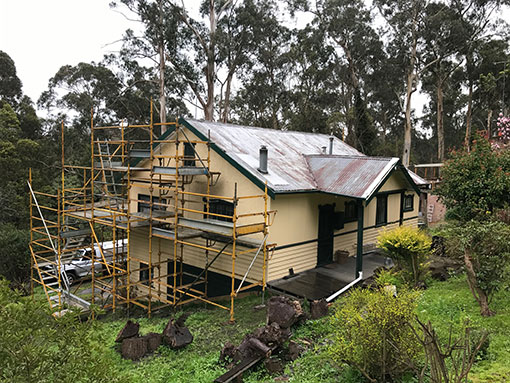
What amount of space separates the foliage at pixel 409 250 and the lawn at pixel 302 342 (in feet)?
1.98

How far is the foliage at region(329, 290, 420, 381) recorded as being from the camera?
6059mm

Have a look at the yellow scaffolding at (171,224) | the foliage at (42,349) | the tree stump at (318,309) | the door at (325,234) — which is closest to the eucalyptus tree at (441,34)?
the door at (325,234)

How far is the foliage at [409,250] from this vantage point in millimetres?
10695

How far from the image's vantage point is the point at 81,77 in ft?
122

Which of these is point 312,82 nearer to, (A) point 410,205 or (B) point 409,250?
(A) point 410,205

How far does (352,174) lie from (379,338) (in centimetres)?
779

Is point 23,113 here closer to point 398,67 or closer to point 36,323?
point 398,67

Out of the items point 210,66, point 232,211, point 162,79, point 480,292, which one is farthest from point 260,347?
point 210,66

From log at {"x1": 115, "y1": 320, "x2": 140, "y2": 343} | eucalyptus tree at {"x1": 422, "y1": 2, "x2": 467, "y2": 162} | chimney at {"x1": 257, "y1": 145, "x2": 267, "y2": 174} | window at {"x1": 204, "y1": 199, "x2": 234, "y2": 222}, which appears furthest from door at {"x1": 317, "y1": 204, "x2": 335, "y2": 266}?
eucalyptus tree at {"x1": 422, "y1": 2, "x2": 467, "y2": 162}

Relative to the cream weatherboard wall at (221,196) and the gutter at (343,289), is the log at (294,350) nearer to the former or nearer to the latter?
the gutter at (343,289)

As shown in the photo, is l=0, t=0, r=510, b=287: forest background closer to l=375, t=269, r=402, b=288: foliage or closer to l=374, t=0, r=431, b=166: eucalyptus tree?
l=374, t=0, r=431, b=166: eucalyptus tree

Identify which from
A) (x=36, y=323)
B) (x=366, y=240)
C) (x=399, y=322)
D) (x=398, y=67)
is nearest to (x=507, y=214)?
(x=366, y=240)

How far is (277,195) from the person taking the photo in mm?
11852

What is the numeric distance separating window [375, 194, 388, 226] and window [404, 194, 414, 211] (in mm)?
1964
